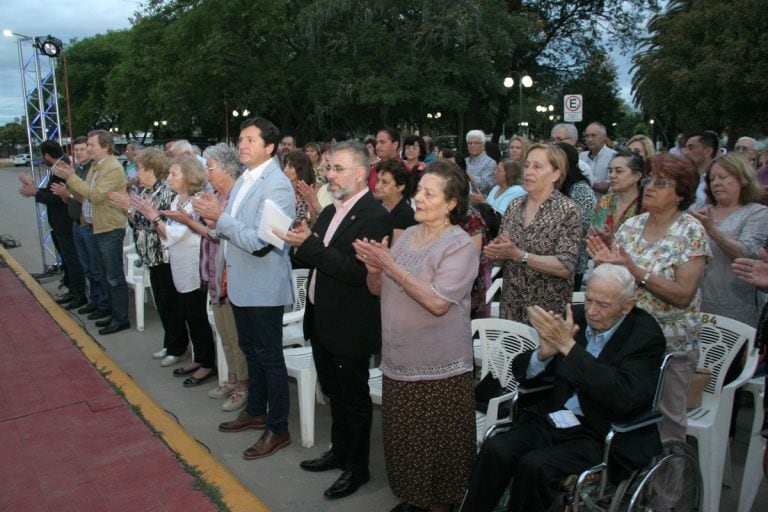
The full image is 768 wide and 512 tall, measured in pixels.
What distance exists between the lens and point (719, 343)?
12.3ft

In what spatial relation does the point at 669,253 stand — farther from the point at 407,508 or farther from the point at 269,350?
the point at 269,350

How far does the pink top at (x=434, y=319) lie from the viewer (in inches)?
120

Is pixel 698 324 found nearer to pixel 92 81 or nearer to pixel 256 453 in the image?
pixel 256 453

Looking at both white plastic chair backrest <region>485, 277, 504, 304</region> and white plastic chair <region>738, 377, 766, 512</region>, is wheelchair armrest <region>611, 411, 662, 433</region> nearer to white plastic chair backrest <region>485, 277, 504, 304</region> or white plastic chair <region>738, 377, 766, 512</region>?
white plastic chair <region>738, 377, 766, 512</region>

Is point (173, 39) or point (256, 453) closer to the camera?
point (256, 453)

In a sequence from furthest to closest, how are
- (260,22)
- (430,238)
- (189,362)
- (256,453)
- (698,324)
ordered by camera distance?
(260,22) < (189,362) < (256,453) < (698,324) < (430,238)

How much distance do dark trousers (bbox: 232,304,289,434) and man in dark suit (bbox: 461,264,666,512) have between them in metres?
1.64

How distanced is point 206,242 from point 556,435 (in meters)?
3.05

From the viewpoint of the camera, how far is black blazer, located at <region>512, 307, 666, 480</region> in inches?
105

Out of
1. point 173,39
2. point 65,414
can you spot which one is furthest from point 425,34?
point 65,414

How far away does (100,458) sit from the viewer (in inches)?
167

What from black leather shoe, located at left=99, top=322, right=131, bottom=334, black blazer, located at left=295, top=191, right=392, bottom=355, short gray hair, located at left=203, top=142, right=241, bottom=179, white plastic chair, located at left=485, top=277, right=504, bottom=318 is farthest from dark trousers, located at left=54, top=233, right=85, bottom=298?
black blazer, located at left=295, top=191, right=392, bottom=355

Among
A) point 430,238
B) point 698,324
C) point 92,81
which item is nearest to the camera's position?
point 430,238

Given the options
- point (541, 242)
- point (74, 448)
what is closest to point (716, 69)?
point (541, 242)
